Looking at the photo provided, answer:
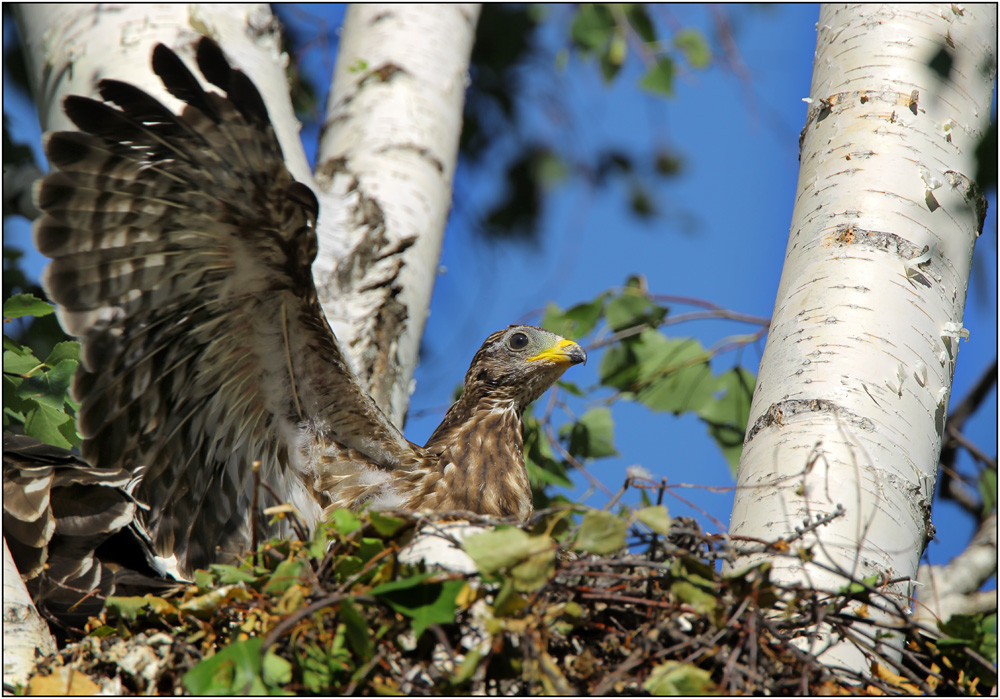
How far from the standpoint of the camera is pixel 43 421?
338 cm

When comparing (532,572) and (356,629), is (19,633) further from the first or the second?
(532,572)

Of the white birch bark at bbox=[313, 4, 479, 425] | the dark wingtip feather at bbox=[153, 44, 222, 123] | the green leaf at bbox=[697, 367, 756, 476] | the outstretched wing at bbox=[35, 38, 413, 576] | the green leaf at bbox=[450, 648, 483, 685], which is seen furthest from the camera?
the green leaf at bbox=[697, 367, 756, 476]

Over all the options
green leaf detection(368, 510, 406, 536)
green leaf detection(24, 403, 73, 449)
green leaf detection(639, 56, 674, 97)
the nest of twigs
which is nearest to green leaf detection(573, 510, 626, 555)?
the nest of twigs

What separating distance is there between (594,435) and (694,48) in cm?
248

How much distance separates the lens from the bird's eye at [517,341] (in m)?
4.44

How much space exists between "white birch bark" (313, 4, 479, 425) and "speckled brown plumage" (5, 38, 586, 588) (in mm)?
410

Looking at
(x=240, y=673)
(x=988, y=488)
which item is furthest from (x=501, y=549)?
(x=988, y=488)

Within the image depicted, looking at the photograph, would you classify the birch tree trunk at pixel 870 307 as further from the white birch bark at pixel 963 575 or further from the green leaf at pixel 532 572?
the white birch bark at pixel 963 575

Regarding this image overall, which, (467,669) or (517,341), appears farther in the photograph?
(517,341)

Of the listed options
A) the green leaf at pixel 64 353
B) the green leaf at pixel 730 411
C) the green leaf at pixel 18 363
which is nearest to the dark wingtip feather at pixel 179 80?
the green leaf at pixel 64 353

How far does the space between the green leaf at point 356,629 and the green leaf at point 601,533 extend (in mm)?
509

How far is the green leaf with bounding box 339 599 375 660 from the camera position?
1964 millimetres

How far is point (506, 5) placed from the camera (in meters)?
6.98

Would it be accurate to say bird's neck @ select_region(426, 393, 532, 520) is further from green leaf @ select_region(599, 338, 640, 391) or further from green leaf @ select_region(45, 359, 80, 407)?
green leaf @ select_region(45, 359, 80, 407)
